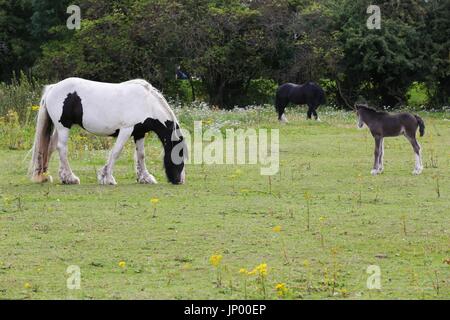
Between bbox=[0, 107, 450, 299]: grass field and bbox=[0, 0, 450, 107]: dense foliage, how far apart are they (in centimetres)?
1968

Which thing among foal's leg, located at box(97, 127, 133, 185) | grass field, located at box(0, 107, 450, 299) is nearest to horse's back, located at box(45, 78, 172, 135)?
foal's leg, located at box(97, 127, 133, 185)

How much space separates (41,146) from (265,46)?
23.9 metres

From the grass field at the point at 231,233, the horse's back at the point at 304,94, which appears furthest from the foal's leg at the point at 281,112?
the grass field at the point at 231,233

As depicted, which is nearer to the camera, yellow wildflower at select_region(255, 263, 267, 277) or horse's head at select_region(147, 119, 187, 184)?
yellow wildflower at select_region(255, 263, 267, 277)

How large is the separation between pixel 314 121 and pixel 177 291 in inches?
797

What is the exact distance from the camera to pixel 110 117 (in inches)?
582

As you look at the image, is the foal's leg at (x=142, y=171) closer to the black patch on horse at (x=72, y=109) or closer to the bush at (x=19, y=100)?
the black patch on horse at (x=72, y=109)

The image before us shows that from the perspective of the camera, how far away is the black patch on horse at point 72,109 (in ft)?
48.7

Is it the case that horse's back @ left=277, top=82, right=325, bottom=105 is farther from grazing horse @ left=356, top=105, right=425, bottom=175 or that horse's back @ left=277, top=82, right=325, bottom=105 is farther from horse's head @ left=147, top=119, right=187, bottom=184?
horse's head @ left=147, top=119, right=187, bottom=184

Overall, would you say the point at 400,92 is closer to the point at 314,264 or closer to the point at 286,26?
the point at 286,26

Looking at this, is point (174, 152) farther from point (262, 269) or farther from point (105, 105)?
point (262, 269)

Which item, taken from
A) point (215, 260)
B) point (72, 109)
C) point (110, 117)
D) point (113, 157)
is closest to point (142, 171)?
point (113, 157)

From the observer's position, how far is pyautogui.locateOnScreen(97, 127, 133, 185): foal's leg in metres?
14.8
